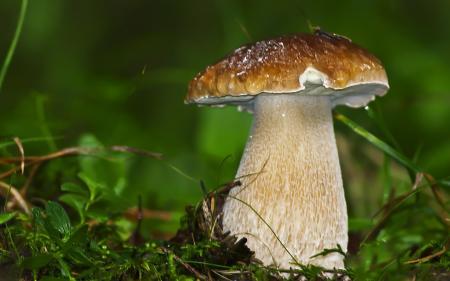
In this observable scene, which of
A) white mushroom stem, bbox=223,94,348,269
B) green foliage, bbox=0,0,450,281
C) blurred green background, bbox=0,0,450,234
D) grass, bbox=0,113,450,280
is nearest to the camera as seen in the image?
grass, bbox=0,113,450,280

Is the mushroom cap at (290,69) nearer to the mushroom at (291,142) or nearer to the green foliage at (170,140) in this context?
the mushroom at (291,142)

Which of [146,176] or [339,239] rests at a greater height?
[339,239]

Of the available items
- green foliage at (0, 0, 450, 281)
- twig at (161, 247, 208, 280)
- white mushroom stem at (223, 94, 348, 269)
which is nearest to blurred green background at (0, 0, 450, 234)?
green foliage at (0, 0, 450, 281)

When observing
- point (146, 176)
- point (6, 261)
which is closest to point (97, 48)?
point (146, 176)

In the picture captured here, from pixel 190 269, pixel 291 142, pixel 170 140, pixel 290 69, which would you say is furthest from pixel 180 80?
pixel 190 269

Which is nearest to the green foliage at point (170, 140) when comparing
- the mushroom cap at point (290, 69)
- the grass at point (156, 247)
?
the grass at point (156, 247)

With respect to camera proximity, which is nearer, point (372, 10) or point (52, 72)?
point (372, 10)

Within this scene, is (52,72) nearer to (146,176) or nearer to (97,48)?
(97,48)

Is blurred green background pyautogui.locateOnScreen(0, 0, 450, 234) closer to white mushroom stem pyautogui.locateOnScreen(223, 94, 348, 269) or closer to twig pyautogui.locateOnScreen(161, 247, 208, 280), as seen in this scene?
white mushroom stem pyautogui.locateOnScreen(223, 94, 348, 269)
